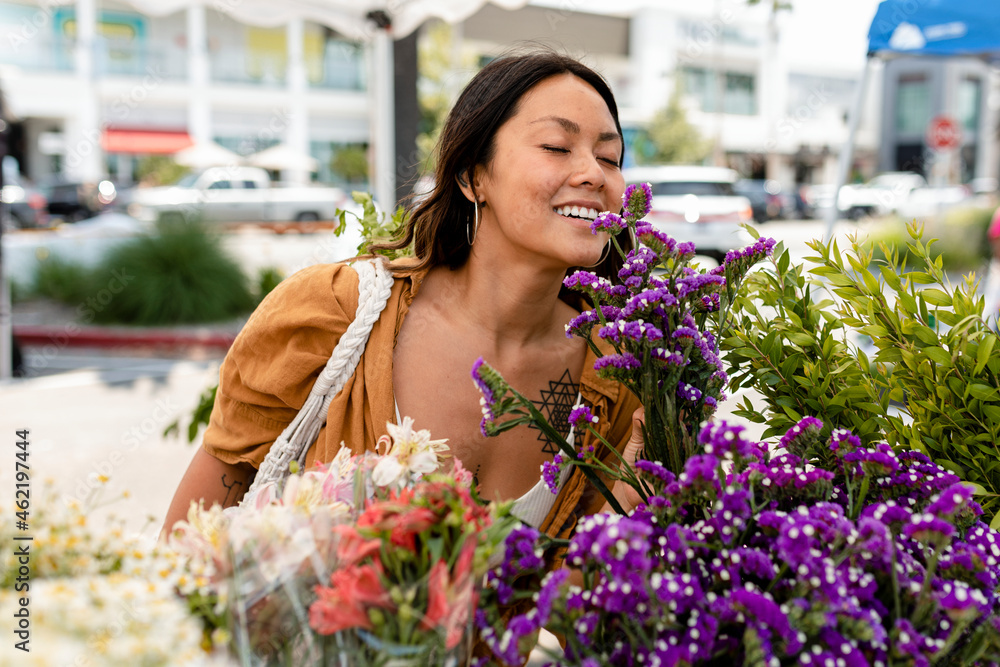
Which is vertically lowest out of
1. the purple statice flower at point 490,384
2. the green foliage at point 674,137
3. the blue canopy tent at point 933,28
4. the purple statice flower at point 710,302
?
the purple statice flower at point 490,384

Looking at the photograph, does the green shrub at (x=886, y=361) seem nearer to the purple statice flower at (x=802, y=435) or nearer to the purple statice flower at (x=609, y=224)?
the purple statice flower at (x=802, y=435)

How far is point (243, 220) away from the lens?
2503 centimetres

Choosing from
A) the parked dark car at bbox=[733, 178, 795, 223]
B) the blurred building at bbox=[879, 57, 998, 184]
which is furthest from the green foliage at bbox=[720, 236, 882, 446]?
the blurred building at bbox=[879, 57, 998, 184]

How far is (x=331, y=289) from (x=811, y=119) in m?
46.1

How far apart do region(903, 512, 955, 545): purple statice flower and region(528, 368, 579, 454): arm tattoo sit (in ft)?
3.33

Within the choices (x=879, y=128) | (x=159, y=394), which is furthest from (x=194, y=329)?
(x=879, y=128)

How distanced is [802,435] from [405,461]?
532mm

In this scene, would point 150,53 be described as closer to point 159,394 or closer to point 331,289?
point 159,394

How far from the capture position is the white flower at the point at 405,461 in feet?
3.43

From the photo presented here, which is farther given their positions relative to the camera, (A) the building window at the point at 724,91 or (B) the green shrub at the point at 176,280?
(A) the building window at the point at 724,91

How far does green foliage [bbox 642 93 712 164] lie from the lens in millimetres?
33188

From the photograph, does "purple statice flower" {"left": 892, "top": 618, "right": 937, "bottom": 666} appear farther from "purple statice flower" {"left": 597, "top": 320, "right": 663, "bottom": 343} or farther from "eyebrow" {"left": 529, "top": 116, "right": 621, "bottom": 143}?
"eyebrow" {"left": 529, "top": 116, "right": 621, "bottom": 143}

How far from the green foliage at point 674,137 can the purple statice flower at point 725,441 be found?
33.8m

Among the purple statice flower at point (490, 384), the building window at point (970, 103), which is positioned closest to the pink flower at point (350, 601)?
the purple statice flower at point (490, 384)
